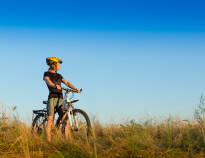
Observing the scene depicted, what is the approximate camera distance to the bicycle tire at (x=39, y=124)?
8.66 metres

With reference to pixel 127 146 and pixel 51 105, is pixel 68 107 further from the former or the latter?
pixel 127 146

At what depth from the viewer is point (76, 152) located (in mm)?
5117

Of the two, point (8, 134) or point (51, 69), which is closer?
point (8, 134)

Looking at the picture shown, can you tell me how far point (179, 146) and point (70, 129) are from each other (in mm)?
3134

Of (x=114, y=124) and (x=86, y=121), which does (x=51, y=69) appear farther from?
(x=114, y=124)

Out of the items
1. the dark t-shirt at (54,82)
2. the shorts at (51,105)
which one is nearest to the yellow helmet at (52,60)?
A: the dark t-shirt at (54,82)

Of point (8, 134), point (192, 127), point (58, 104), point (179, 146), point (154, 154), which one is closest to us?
point (154, 154)

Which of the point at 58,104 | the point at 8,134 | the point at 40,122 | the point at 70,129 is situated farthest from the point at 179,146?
the point at 40,122

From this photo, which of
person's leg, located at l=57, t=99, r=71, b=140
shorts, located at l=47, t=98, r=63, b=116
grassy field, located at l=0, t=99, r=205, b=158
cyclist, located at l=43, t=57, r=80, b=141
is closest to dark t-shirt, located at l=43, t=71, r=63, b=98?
cyclist, located at l=43, t=57, r=80, b=141

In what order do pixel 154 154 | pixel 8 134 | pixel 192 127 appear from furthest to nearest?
pixel 8 134
pixel 192 127
pixel 154 154

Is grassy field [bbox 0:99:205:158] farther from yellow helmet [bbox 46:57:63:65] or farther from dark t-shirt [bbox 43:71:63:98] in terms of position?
yellow helmet [bbox 46:57:63:65]

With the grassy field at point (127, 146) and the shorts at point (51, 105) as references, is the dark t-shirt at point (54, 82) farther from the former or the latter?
the grassy field at point (127, 146)

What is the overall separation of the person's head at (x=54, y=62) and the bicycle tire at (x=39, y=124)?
1.72 m

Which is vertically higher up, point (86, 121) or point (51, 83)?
point (51, 83)
